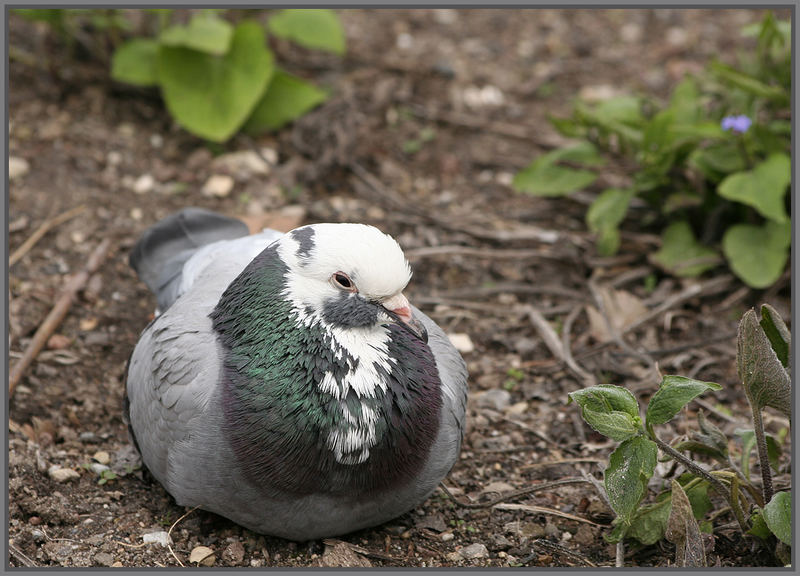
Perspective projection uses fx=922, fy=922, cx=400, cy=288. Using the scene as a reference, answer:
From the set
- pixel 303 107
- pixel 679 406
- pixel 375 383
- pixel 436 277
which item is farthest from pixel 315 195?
pixel 679 406

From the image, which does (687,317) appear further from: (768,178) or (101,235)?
(101,235)

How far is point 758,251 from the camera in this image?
609 cm

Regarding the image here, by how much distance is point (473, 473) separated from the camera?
4.92 m

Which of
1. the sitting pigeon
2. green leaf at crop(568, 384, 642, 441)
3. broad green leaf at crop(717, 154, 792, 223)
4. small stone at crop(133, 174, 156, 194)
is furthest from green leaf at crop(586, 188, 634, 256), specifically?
small stone at crop(133, 174, 156, 194)

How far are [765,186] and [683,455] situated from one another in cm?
275

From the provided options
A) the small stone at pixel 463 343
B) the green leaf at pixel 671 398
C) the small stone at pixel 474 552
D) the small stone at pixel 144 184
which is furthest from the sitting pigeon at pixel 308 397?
the small stone at pixel 144 184

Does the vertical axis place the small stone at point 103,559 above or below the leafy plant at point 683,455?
below

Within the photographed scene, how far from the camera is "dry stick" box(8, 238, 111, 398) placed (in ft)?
17.4

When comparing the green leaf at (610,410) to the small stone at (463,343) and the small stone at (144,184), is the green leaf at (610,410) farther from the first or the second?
the small stone at (144,184)

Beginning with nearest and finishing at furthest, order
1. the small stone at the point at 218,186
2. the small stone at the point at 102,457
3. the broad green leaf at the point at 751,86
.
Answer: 1. the small stone at the point at 102,457
2. the broad green leaf at the point at 751,86
3. the small stone at the point at 218,186

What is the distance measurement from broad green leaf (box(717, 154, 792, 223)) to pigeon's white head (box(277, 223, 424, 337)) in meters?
2.83

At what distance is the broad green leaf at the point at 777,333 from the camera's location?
381 cm

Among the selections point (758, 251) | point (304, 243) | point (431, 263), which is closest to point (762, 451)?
point (304, 243)

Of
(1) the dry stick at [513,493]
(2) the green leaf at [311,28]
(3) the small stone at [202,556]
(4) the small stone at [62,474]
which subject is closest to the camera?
(3) the small stone at [202,556]
